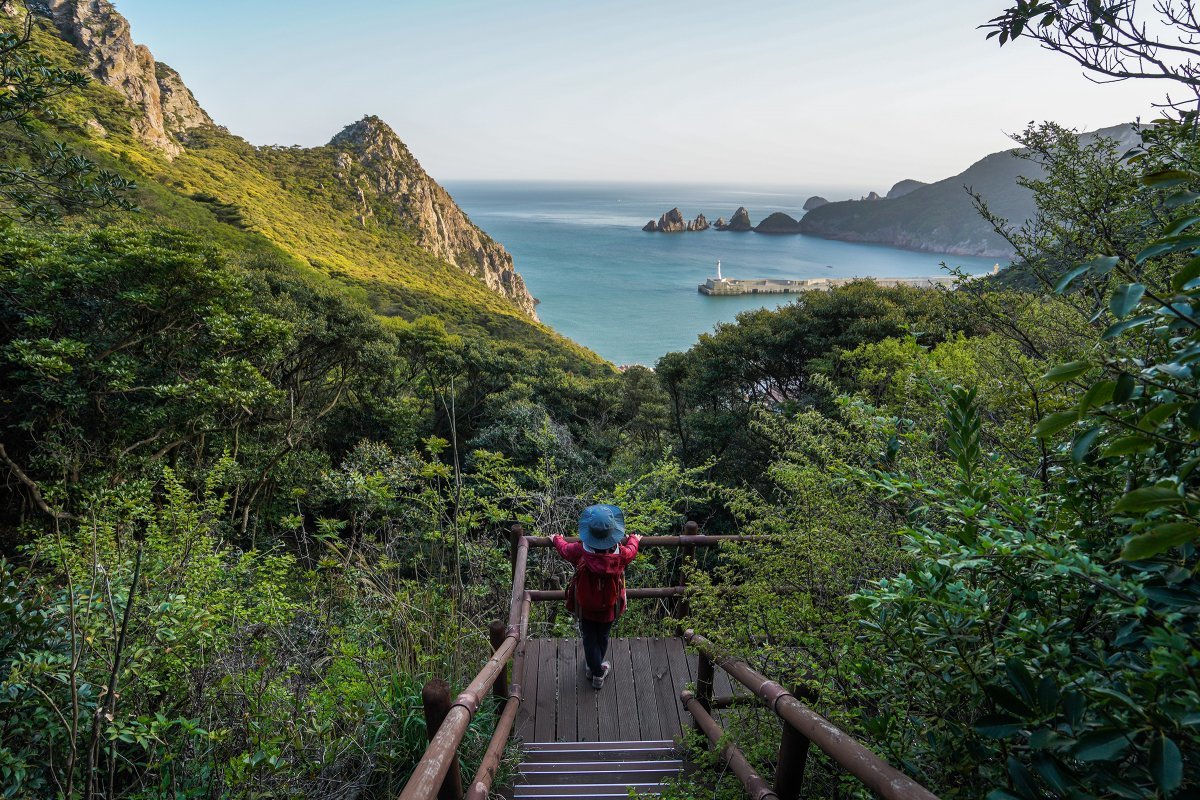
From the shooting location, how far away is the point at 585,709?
3.63 m

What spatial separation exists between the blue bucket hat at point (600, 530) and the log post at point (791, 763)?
184cm

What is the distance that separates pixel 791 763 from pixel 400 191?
2479 inches

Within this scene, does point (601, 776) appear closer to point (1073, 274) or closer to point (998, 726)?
point (998, 726)

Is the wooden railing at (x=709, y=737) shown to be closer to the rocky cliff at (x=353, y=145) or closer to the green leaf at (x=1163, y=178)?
the green leaf at (x=1163, y=178)

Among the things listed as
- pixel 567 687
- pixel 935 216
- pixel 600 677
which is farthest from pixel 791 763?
pixel 935 216

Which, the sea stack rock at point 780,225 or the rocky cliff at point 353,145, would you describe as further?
the sea stack rock at point 780,225

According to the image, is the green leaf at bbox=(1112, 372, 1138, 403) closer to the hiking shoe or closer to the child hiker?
the child hiker

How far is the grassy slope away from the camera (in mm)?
26855

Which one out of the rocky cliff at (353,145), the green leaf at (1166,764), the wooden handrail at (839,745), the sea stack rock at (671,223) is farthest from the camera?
the sea stack rock at (671,223)

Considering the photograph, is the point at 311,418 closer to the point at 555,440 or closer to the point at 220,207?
the point at 555,440

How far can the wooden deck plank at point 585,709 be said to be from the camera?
Result: 3471mm

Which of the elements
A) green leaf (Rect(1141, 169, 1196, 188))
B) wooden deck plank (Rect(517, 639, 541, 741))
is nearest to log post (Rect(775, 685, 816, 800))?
green leaf (Rect(1141, 169, 1196, 188))

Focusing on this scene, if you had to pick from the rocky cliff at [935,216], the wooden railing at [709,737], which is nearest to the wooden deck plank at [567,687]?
the wooden railing at [709,737]

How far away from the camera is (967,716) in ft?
4.58
